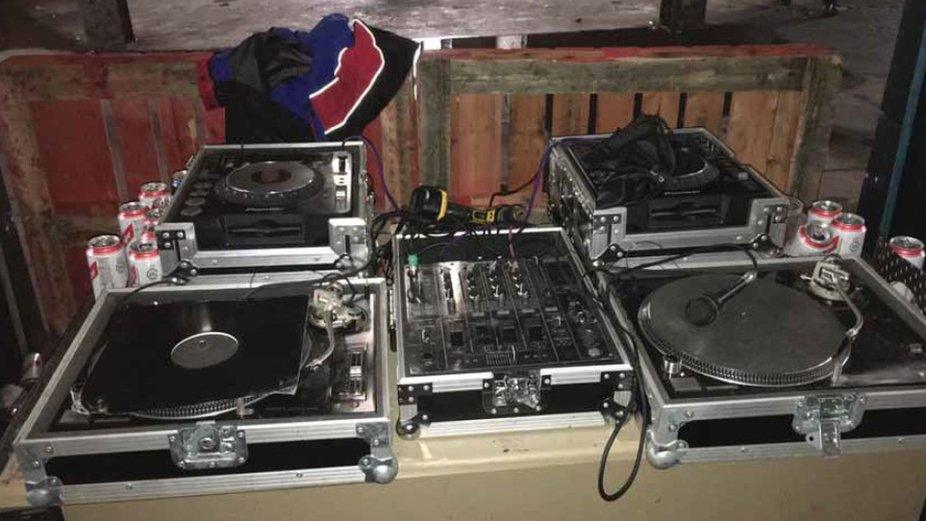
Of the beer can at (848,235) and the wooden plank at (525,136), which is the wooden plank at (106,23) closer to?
the wooden plank at (525,136)

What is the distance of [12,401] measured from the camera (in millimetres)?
2666

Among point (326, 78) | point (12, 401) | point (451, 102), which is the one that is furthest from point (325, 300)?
point (12, 401)

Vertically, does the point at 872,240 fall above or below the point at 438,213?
below

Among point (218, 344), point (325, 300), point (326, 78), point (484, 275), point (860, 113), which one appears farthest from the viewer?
point (860, 113)

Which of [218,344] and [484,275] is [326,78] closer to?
[484,275]

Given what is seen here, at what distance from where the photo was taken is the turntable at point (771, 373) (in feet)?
5.05

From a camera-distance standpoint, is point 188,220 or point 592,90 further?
point 592,90

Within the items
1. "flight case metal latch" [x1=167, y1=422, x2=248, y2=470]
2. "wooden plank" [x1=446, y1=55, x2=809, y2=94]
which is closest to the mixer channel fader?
"flight case metal latch" [x1=167, y1=422, x2=248, y2=470]

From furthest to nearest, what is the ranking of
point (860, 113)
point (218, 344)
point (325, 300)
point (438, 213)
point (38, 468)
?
point (860, 113) → point (438, 213) → point (325, 300) → point (218, 344) → point (38, 468)

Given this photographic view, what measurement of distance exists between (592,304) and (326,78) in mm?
1119

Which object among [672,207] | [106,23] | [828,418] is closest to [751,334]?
[828,418]

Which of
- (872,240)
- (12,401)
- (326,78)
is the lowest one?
(12,401)

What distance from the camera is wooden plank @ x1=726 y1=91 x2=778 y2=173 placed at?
2801 mm

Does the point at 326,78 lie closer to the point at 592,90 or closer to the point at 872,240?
the point at 592,90
